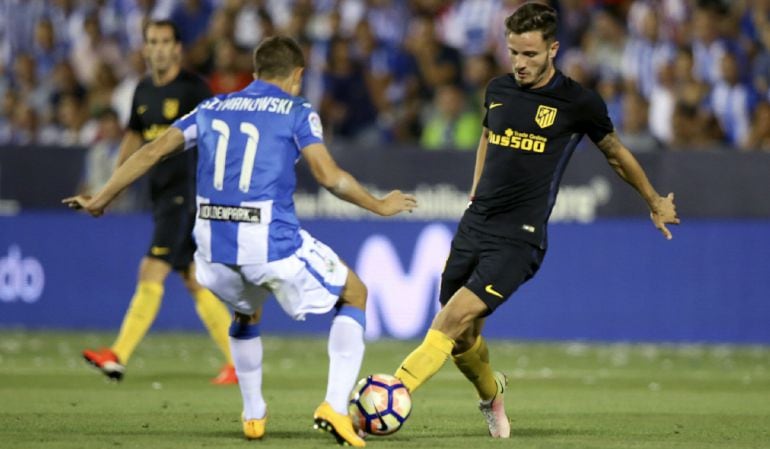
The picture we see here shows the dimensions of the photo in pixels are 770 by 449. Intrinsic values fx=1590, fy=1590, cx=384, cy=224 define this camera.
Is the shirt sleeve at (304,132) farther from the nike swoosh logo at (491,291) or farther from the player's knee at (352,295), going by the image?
the nike swoosh logo at (491,291)

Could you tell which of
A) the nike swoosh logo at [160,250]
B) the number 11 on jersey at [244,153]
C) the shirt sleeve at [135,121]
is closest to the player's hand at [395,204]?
the number 11 on jersey at [244,153]

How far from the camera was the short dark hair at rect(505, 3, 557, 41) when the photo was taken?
8562 mm

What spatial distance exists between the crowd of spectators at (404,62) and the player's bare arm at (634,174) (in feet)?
25.0

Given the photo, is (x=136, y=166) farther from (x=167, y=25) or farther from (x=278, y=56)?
(x=167, y=25)

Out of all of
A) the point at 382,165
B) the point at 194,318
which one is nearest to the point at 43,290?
the point at 194,318

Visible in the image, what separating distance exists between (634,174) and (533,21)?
105cm

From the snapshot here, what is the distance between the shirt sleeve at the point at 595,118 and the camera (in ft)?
28.8

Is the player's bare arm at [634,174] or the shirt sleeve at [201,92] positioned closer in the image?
the player's bare arm at [634,174]

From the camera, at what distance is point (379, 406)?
8039 mm

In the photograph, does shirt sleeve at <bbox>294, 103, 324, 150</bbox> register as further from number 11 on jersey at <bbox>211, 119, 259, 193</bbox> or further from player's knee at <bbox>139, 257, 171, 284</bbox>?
player's knee at <bbox>139, 257, 171, 284</bbox>

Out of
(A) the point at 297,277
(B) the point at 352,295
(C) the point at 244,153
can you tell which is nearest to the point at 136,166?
(C) the point at 244,153

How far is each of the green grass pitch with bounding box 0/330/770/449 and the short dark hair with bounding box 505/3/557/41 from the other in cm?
221

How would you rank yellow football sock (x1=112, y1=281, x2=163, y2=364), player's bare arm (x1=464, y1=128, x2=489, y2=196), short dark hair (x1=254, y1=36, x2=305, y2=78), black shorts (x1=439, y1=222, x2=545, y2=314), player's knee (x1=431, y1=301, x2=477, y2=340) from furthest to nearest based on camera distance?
yellow football sock (x1=112, y1=281, x2=163, y2=364) → player's bare arm (x1=464, y1=128, x2=489, y2=196) → black shorts (x1=439, y1=222, x2=545, y2=314) → player's knee (x1=431, y1=301, x2=477, y2=340) → short dark hair (x1=254, y1=36, x2=305, y2=78)

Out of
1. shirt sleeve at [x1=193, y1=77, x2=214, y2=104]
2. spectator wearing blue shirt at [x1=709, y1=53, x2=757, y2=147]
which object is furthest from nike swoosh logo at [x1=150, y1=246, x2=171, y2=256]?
spectator wearing blue shirt at [x1=709, y1=53, x2=757, y2=147]
